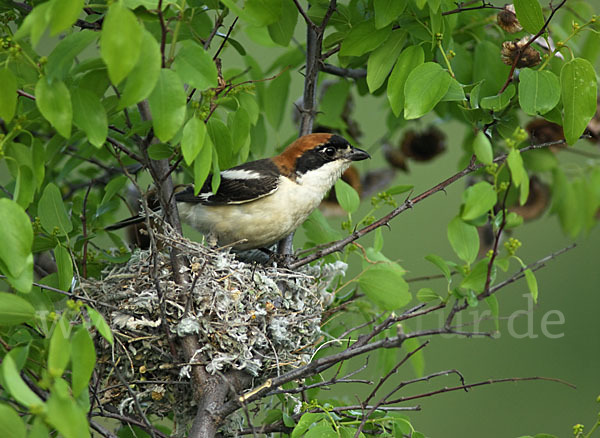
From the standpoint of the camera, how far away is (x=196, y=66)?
2.46 m

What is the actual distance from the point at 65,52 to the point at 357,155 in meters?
2.48

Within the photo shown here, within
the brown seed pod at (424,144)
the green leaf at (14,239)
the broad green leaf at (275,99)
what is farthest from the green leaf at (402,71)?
the brown seed pod at (424,144)

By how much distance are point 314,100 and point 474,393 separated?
7.73 m

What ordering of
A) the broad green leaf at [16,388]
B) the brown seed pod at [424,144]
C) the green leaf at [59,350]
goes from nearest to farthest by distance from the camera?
the broad green leaf at [16,388]
the green leaf at [59,350]
the brown seed pod at [424,144]

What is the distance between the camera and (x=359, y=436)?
9.56 ft

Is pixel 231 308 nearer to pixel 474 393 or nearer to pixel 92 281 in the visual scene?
pixel 92 281

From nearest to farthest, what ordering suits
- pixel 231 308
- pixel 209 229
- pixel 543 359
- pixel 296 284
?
pixel 231 308 < pixel 296 284 < pixel 209 229 < pixel 543 359

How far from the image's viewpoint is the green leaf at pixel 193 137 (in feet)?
8.09

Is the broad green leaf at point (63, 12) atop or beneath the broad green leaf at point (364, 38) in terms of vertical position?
atop

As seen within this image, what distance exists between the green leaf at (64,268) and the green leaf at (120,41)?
47.0 inches

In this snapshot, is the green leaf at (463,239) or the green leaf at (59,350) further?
the green leaf at (463,239)

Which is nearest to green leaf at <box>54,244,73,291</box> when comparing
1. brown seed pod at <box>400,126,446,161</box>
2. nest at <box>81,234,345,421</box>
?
nest at <box>81,234,345,421</box>

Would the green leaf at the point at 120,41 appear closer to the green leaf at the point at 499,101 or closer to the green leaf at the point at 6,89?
the green leaf at the point at 6,89

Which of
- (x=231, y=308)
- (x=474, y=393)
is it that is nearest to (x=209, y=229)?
(x=231, y=308)
